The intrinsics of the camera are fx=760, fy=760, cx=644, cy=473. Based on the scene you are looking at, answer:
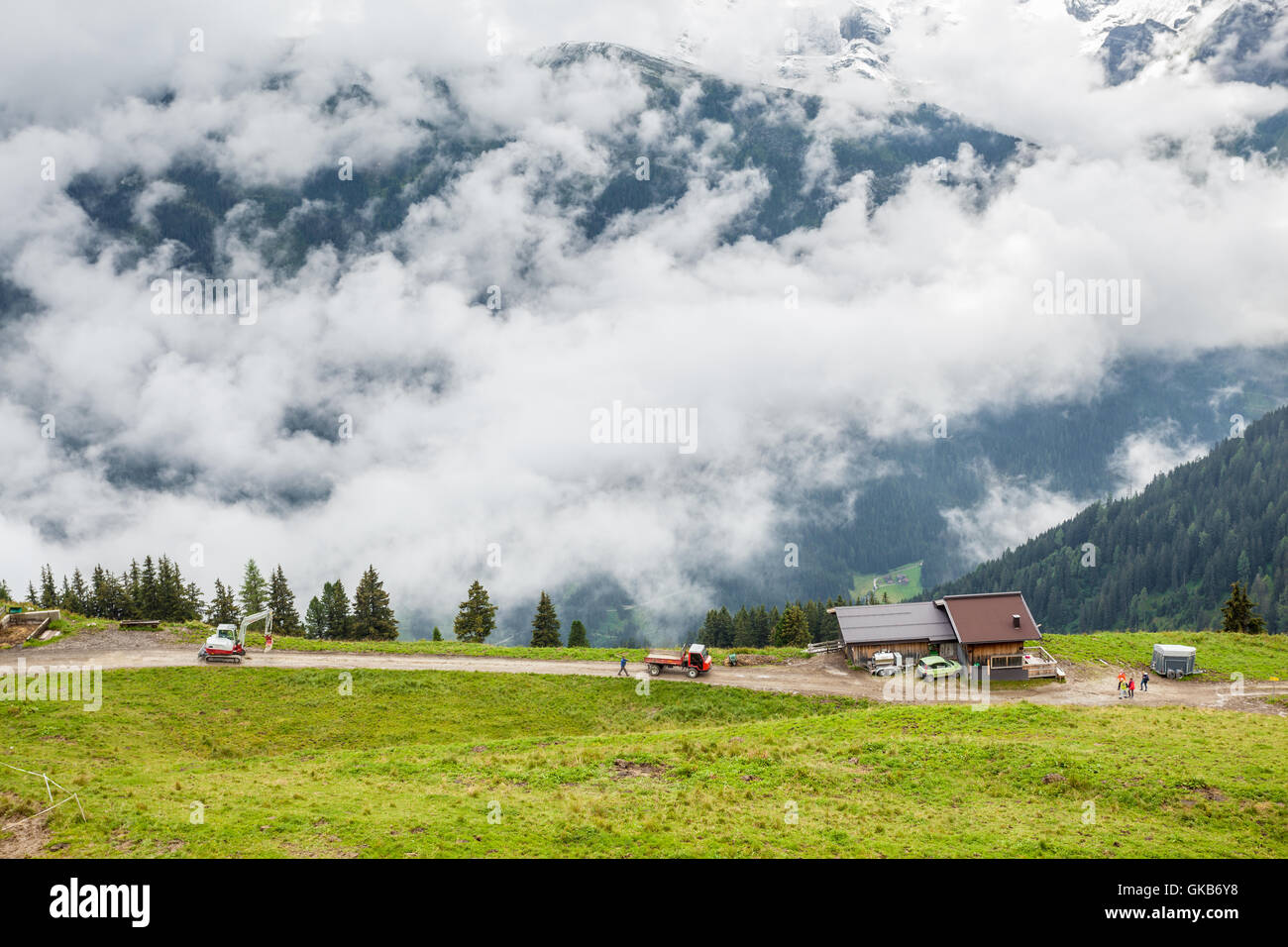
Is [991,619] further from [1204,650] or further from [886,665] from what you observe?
[1204,650]

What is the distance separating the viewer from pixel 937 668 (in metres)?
73.0

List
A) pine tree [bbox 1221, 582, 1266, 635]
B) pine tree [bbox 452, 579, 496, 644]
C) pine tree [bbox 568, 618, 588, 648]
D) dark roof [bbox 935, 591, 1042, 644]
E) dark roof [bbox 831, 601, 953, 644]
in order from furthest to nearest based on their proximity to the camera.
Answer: pine tree [bbox 568, 618, 588, 648] → pine tree [bbox 452, 579, 496, 644] → pine tree [bbox 1221, 582, 1266, 635] → dark roof [bbox 831, 601, 953, 644] → dark roof [bbox 935, 591, 1042, 644]

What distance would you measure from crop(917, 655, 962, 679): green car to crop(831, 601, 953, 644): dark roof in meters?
2.55

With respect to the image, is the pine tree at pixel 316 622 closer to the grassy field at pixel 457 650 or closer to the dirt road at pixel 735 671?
the grassy field at pixel 457 650

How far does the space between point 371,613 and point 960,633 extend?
78.9 m

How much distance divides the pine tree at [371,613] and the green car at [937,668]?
7075 centimetres

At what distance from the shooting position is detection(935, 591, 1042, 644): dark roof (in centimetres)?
7381

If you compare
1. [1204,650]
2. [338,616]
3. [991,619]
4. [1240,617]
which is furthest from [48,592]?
[1240,617]

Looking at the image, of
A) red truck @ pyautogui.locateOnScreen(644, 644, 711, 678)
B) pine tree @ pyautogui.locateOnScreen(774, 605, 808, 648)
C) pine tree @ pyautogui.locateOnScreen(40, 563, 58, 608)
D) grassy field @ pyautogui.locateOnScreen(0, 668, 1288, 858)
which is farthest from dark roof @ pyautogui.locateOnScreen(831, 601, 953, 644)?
pine tree @ pyautogui.locateOnScreen(40, 563, 58, 608)

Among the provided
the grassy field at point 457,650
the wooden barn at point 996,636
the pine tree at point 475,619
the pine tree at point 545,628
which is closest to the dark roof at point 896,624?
the wooden barn at point 996,636

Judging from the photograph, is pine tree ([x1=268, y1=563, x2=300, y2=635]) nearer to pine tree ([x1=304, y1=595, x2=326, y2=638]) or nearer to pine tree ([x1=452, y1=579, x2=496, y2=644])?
pine tree ([x1=304, y1=595, x2=326, y2=638])
